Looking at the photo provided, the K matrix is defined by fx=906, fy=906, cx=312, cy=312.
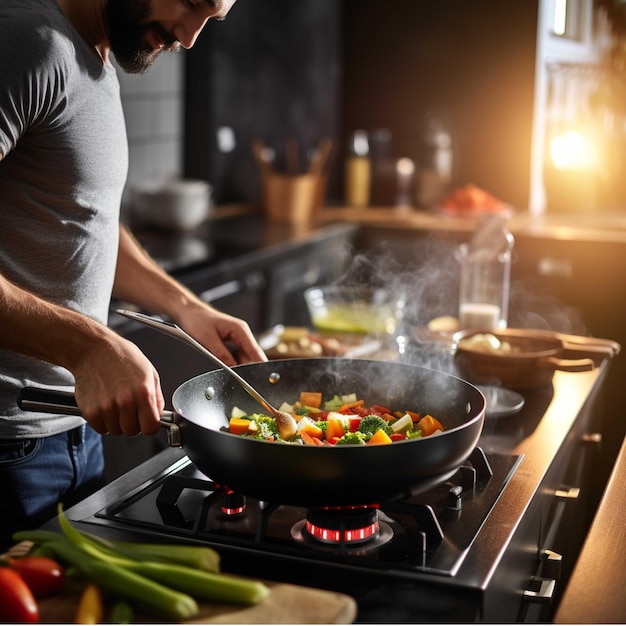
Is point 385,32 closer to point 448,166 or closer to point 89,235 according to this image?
point 448,166

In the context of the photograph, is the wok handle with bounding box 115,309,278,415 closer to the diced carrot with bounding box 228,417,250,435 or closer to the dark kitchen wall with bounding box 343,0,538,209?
the diced carrot with bounding box 228,417,250,435

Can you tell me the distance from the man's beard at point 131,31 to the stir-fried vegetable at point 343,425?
0.64 meters

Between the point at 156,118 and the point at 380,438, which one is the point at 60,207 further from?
the point at 156,118

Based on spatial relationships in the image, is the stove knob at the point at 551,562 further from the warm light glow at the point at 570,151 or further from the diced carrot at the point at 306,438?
the warm light glow at the point at 570,151

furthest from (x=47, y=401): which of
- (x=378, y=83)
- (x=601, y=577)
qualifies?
(x=378, y=83)

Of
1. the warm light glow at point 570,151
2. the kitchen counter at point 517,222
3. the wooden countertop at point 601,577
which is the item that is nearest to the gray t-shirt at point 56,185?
the wooden countertop at point 601,577

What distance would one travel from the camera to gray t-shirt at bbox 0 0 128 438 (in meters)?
1.36

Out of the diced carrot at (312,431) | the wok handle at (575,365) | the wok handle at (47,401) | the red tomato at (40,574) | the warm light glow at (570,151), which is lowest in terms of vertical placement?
the wok handle at (575,365)

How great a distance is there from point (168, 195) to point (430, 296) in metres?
1.27

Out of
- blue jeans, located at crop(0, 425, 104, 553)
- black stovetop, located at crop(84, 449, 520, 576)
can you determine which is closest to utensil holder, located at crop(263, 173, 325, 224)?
blue jeans, located at crop(0, 425, 104, 553)

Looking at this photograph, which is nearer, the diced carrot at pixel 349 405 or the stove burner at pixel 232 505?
the stove burner at pixel 232 505

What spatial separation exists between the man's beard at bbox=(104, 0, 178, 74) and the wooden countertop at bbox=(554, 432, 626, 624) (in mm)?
1025

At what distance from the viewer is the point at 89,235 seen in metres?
1.54

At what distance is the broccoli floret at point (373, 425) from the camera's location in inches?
51.3
